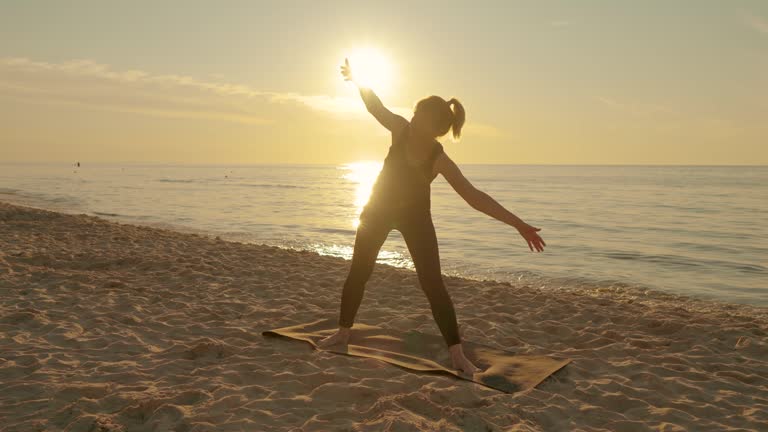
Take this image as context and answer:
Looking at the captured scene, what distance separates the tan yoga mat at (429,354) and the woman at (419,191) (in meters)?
0.26

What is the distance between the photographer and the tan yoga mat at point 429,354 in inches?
178

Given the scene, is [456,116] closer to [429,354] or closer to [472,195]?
[472,195]

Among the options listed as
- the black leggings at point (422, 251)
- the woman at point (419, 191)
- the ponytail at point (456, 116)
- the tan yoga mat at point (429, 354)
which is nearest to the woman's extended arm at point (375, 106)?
the woman at point (419, 191)

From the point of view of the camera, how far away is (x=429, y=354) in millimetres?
5141

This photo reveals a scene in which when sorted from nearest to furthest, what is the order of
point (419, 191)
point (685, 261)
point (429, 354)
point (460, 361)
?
point (419, 191) < point (460, 361) < point (429, 354) < point (685, 261)

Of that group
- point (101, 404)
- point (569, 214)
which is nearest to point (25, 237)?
point (101, 404)

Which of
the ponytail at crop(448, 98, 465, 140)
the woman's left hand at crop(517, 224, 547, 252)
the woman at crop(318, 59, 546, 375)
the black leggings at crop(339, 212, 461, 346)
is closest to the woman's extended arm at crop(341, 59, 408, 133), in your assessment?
the woman at crop(318, 59, 546, 375)

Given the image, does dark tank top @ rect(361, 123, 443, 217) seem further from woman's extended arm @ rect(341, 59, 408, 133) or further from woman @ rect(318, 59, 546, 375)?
woman's extended arm @ rect(341, 59, 408, 133)

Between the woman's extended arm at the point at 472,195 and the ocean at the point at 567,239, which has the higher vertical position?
the woman's extended arm at the point at 472,195

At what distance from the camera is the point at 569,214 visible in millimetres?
27188

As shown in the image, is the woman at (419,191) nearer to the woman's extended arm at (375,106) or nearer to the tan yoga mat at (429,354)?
the woman's extended arm at (375,106)

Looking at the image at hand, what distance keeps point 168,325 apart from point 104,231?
29.6 ft

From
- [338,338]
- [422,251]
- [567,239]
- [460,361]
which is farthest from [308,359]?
[567,239]

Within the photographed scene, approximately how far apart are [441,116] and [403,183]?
2.07 ft
